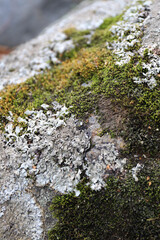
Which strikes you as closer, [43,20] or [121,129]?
[121,129]

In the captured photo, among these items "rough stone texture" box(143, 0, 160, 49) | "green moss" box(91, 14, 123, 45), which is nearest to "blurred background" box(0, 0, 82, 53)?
"green moss" box(91, 14, 123, 45)

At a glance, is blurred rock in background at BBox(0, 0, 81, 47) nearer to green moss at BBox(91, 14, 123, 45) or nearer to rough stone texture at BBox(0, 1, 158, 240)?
green moss at BBox(91, 14, 123, 45)

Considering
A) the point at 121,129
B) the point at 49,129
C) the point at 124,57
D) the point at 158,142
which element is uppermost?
the point at 124,57

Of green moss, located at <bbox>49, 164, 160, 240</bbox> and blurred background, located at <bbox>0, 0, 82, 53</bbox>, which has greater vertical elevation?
blurred background, located at <bbox>0, 0, 82, 53</bbox>

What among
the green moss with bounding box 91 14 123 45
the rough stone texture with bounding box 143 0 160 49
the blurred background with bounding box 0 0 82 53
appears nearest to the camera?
the rough stone texture with bounding box 143 0 160 49

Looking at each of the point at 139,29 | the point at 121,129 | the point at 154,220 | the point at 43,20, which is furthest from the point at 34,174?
the point at 43,20

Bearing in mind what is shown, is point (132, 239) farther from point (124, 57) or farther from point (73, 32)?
point (73, 32)
